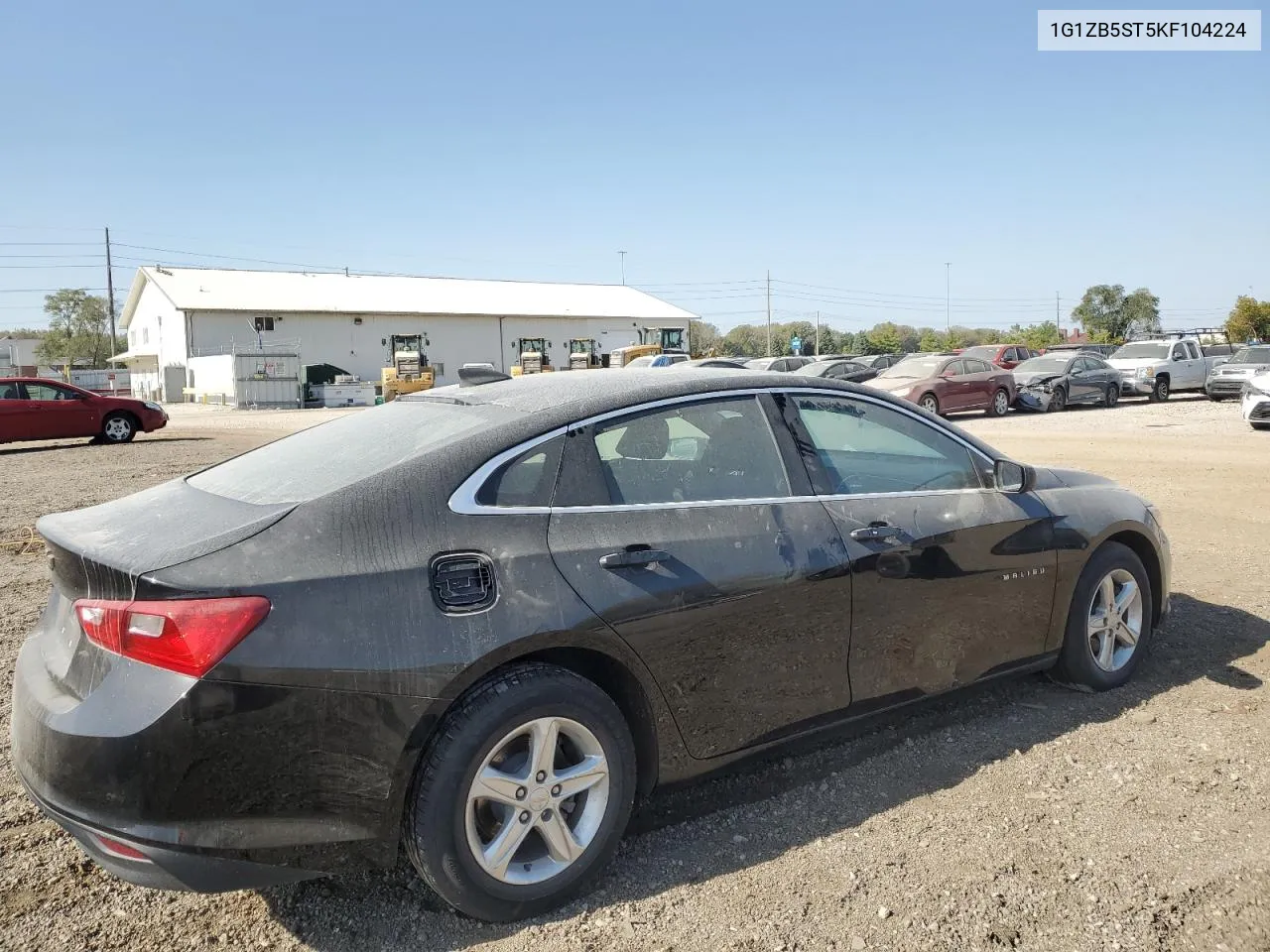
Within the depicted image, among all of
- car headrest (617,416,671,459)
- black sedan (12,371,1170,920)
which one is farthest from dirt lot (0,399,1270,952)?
car headrest (617,416,671,459)

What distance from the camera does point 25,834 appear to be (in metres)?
3.20

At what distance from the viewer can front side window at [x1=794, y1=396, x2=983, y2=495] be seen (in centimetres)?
356

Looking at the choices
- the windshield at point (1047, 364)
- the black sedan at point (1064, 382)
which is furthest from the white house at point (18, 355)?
the black sedan at point (1064, 382)

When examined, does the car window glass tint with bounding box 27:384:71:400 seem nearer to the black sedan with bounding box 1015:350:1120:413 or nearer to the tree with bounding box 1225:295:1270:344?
the black sedan with bounding box 1015:350:1120:413

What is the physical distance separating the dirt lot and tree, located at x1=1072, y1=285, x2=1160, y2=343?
88.5 meters

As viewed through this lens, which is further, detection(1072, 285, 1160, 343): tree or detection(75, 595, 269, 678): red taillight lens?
detection(1072, 285, 1160, 343): tree

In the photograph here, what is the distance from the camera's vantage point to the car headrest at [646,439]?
3.11 metres

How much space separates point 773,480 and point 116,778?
85.9 inches

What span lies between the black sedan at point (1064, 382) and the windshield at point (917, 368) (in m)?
3.04

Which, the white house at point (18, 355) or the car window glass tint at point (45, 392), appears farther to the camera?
the white house at point (18, 355)

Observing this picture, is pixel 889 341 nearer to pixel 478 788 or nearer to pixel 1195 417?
pixel 1195 417

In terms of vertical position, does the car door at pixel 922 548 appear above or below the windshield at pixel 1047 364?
below

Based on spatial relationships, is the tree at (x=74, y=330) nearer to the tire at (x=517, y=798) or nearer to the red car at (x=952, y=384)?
the red car at (x=952, y=384)

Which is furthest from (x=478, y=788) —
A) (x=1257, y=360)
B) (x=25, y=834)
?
(x=1257, y=360)
